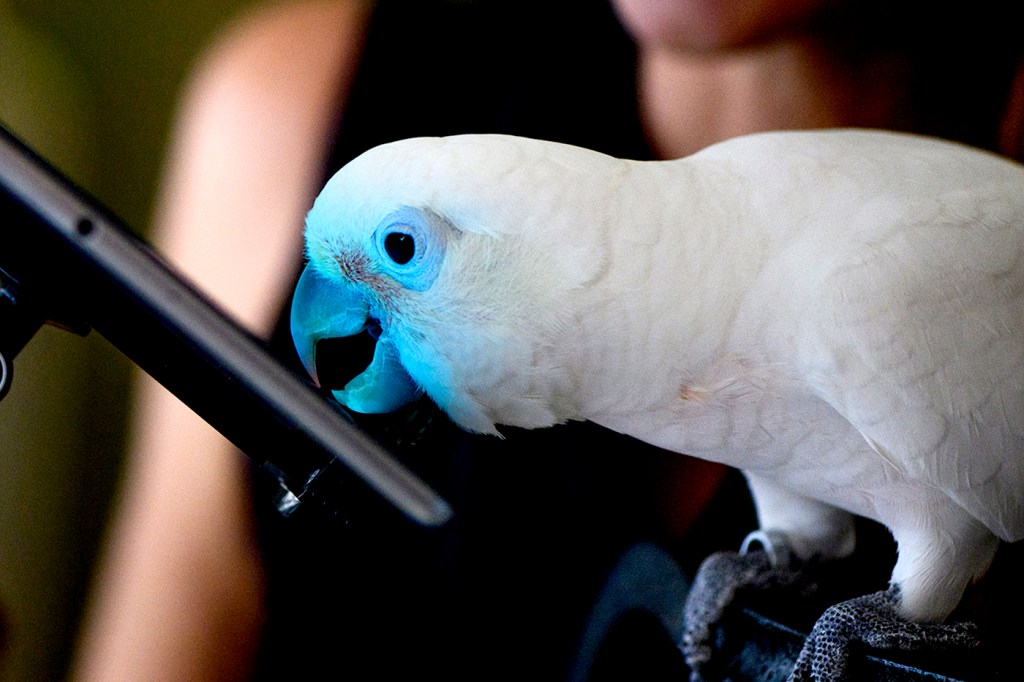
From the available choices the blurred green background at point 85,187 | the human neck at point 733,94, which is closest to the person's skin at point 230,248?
the human neck at point 733,94

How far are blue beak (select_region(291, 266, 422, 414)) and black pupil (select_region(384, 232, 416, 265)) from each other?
4 cm

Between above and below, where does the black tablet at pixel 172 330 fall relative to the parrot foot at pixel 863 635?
above

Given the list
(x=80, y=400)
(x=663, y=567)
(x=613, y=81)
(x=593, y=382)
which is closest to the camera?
(x=593, y=382)

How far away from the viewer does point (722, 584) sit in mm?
594

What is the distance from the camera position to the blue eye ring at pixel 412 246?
0.41 metres

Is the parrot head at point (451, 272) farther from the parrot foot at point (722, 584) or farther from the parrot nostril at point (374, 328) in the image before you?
the parrot foot at point (722, 584)

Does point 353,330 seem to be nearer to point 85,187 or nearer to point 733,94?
point 733,94

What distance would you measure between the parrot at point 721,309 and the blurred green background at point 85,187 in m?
0.77

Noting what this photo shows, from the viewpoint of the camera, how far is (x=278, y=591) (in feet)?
3.42

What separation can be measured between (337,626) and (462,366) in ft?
2.22

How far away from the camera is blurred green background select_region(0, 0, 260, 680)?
1113mm

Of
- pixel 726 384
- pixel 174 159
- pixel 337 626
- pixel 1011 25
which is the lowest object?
pixel 337 626

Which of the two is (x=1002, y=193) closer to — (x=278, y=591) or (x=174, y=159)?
(x=278, y=591)

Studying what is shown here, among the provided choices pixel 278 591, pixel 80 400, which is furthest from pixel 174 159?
pixel 278 591
